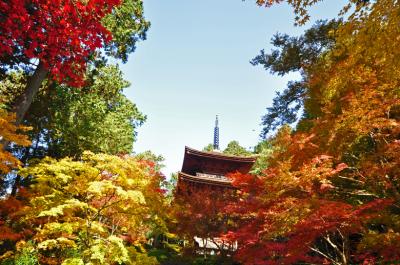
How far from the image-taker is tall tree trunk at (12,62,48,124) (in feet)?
27.6

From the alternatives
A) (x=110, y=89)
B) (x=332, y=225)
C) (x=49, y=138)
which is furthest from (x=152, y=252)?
(x=332, y=225)

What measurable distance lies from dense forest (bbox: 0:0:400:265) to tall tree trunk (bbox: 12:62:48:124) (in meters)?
0.03

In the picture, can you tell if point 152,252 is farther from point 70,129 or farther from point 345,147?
point 345,147

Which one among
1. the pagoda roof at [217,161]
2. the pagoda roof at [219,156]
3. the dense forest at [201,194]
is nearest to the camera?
the dense forest at [201,194]

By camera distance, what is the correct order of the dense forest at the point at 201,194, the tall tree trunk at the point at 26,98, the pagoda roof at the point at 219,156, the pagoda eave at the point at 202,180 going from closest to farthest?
the dense forest at the point at 201,194, the tall tree trunk at the point at 26,98, the pagoda eave at the point at 202,180, the pagoda roof at the point at 219,156

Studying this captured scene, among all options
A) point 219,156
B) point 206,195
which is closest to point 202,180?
point 219,156

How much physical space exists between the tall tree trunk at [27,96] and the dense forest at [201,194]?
0.03 m

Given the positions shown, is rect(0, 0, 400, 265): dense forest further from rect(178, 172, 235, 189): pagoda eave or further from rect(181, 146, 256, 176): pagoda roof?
rect(181, 146, 256, 176): pagoda roof

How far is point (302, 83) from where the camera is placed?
13.0 metres

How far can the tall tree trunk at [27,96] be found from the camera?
27.6 feet

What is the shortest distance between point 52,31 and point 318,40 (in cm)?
943

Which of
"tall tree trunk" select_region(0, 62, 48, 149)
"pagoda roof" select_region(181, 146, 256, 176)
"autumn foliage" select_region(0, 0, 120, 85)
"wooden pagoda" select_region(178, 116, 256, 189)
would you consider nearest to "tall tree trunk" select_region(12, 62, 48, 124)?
"tall tree trunk" select_region(0, 62, 48, 149)

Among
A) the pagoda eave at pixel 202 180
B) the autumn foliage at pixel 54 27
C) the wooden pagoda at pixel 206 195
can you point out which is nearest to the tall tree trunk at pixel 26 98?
the autumn foliage at pixel 54 27

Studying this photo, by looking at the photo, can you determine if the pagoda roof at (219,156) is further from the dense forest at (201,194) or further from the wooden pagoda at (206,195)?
the dense forest at (201,194)
